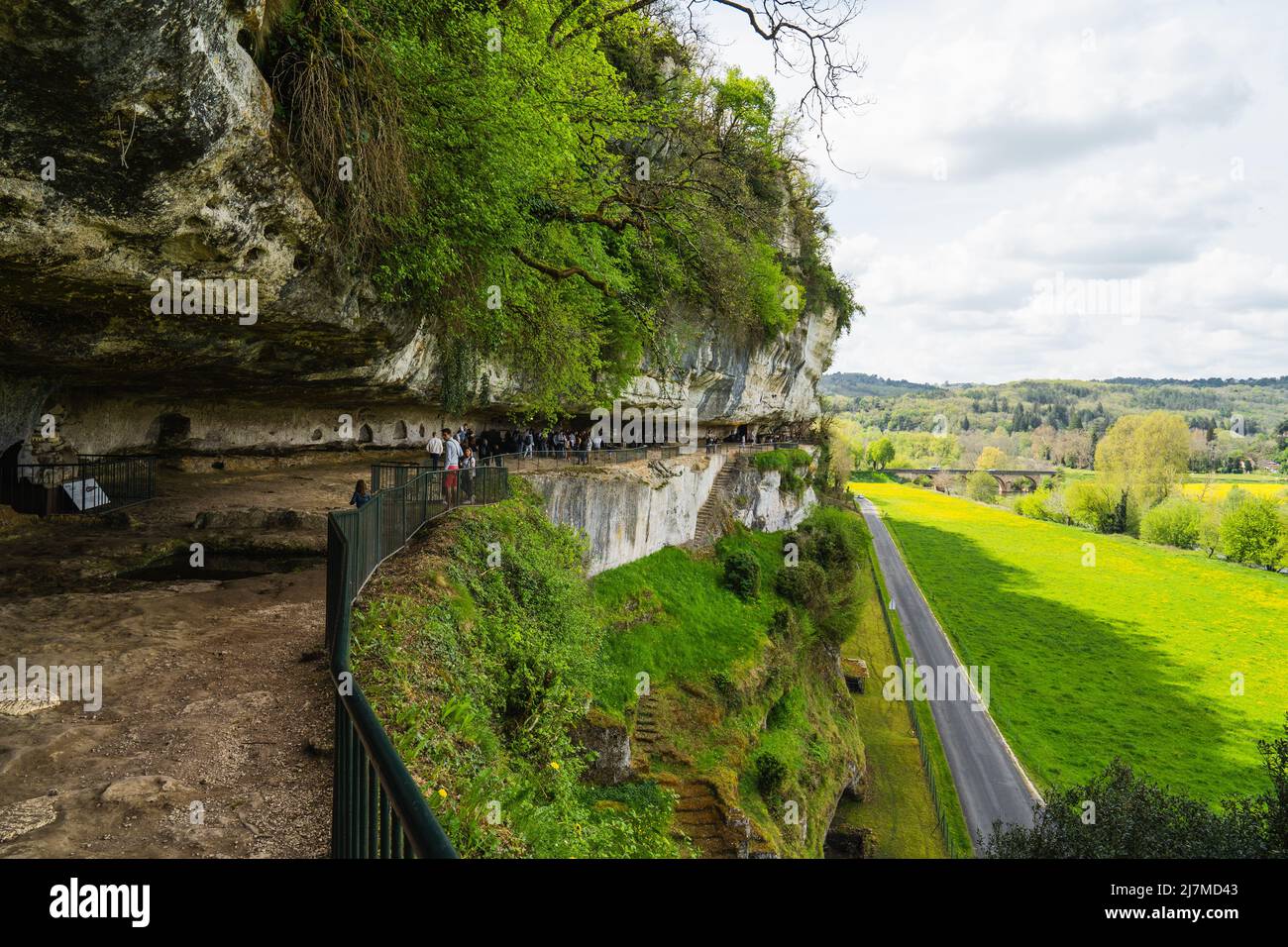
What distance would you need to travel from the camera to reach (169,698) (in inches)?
251

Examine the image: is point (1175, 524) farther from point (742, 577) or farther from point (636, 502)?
point (636, 502)

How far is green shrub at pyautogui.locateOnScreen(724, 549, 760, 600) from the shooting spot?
96.8ft

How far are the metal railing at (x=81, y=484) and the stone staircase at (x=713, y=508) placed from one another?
66.2 ft

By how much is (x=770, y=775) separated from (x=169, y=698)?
58.5 ft

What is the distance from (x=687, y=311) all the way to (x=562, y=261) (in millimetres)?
12084

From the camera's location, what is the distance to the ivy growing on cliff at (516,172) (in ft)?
31.0

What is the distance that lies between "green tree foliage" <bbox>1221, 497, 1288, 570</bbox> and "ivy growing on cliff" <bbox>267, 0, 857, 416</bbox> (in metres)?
65.2

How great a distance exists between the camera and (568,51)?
16578 mm

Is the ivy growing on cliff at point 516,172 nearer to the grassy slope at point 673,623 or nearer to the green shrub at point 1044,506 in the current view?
the grassy slope at point 673,623

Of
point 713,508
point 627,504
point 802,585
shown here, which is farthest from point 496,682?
point 802,585

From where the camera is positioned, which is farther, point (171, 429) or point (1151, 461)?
point (1151, 461)
